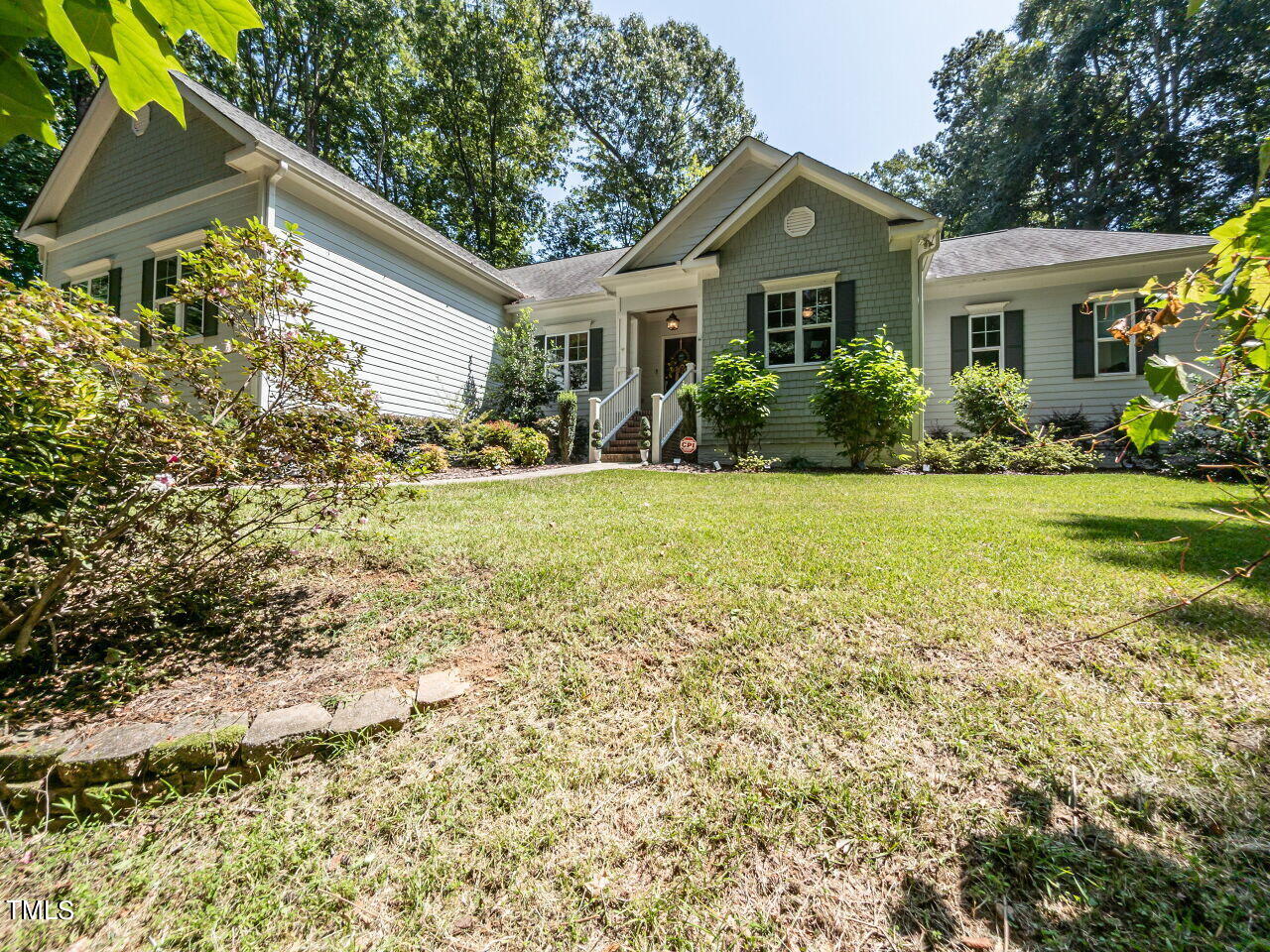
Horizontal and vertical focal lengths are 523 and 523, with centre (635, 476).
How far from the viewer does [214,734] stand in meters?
1.99

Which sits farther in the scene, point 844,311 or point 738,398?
point 844,311

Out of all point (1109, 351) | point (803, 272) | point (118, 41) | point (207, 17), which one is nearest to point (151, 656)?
point (118, 41)

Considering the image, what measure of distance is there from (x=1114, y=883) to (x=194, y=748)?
117 inches

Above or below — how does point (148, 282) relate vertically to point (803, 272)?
below

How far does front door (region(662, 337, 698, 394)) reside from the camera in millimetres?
12344

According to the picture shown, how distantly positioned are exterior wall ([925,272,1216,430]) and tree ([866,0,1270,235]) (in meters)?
13.0

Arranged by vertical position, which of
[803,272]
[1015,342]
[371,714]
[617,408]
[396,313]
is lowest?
[371,714]

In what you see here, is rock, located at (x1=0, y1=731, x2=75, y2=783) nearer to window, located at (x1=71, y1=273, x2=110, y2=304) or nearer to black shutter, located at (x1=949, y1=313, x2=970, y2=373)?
window, located at (x1=71, y1=273, x2=110, y2=304)

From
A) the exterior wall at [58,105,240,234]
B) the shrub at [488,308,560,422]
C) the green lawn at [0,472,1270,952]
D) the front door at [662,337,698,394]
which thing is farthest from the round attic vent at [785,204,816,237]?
the exterior wall at [58,105,240,234]

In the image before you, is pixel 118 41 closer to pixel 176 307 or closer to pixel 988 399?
pixel 176 307

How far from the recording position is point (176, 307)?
8727 millimetres

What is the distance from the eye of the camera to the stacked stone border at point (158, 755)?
1.87 meters

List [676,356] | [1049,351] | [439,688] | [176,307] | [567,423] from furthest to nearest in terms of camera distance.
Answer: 1. [676,356]
2. [567,423]
3. [1049,351]
4. [176,307]
5. [439,688]

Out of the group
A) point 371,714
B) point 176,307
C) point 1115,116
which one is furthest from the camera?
point 1115,116
